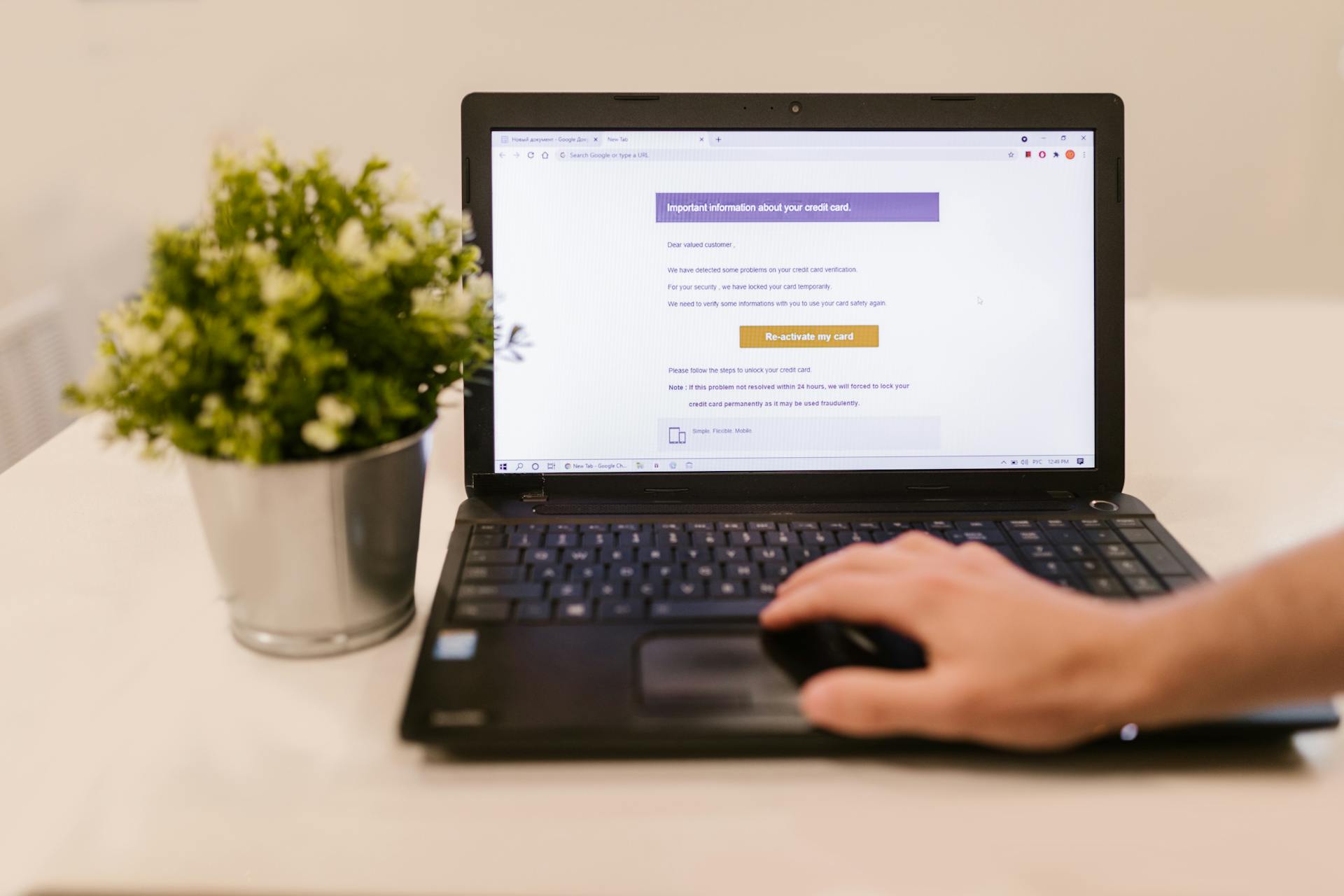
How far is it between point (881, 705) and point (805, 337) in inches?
14.8

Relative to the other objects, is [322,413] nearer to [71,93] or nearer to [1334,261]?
[71,93]

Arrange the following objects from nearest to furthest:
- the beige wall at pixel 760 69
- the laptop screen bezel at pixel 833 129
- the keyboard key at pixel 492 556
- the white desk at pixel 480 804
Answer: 1. the white desk at pixel 480 804
2. the keyboard key at pixel 492 556
3. the laptop screen bezel at pixel 833 129
4. the beige wall at pixel 760 69

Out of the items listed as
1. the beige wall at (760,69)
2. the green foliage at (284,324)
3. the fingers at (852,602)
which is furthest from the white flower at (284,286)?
the beige wall at (760,69)

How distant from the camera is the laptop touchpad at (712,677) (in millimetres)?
525

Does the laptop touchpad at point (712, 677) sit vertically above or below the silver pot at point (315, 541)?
below

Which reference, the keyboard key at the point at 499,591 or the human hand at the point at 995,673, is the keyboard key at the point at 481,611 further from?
the human hand at the point at 995,673

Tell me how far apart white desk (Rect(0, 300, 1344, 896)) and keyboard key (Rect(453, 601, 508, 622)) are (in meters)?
0.05

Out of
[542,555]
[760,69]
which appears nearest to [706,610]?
[542,555]

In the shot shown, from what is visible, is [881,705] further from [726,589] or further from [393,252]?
[393,252]

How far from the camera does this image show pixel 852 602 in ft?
1.78

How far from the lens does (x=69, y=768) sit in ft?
1.69

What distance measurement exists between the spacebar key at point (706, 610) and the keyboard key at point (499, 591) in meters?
0.08

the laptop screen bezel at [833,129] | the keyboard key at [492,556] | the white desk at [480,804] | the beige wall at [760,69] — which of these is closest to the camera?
the white desk at [480,804]

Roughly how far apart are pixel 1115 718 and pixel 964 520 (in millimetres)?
287
